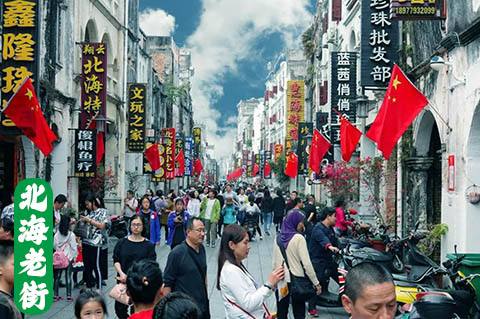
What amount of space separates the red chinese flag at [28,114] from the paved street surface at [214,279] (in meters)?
2.92

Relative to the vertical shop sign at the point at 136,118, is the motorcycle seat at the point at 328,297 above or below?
below

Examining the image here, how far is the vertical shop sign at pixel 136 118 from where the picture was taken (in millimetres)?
28266

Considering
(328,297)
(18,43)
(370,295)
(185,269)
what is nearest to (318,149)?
(18,43)

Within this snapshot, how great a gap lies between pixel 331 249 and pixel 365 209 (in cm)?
1185

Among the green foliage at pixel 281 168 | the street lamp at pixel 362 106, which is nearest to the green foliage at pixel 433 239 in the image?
the street lamp at pixel 362 106

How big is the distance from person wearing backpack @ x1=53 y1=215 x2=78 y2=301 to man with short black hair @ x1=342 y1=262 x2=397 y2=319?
795cm

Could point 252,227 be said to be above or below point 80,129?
below

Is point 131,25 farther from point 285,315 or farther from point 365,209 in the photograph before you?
point 285,315

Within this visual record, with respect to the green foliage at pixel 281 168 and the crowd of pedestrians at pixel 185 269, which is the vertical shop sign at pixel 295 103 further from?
the crowd of pedestrians at pixel 185 269

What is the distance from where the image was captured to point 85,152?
1975cm

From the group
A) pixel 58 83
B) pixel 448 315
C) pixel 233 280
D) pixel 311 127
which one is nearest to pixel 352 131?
pixel 58 83

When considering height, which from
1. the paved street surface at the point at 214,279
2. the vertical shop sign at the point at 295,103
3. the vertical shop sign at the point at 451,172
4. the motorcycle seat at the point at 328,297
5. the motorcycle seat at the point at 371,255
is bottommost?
the paved street surface at the point at 214,279

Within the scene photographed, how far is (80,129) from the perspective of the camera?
64.5 feet

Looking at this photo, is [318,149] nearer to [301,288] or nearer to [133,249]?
[301,288]
